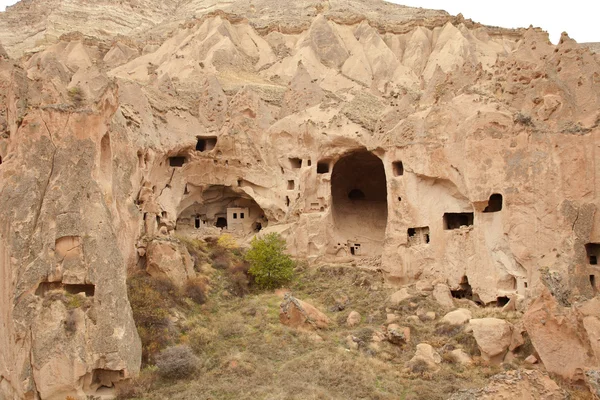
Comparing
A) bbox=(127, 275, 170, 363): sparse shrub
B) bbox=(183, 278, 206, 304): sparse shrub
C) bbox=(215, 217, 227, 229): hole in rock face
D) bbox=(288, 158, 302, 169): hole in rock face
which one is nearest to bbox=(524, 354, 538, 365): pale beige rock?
bbox=(127, 275, 170, 363): sparse shrub

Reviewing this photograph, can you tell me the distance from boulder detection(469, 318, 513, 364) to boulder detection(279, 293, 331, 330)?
5242 mm

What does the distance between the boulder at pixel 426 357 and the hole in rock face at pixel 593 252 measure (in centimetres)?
664

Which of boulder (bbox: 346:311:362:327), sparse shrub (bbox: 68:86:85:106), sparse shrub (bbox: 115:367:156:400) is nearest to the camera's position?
sparse shrub (bbox: 115:367:156:400)

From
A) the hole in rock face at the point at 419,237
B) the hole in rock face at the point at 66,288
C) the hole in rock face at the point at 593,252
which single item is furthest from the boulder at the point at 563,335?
the hole in rock face at the point at 66,288

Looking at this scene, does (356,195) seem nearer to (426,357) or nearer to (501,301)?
(501,301)

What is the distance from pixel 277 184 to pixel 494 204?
1126cm

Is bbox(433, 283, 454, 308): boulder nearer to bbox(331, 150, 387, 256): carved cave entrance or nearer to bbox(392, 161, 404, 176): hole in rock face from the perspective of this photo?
bbox(392, 161, 404, 176): hole in rock face

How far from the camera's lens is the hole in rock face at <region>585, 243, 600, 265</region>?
846 inches

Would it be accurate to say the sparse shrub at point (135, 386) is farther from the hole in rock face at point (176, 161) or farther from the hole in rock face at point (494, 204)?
the hole in rock face at point (176, 161)

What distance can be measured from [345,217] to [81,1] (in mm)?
53342

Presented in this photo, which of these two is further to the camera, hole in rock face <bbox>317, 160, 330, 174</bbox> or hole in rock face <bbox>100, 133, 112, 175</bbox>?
hole in rock face <bbox>317, 160, 330, 174</bbox>

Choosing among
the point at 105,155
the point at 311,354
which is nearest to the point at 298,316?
the point at 311,354

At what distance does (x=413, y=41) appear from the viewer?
2111 inches

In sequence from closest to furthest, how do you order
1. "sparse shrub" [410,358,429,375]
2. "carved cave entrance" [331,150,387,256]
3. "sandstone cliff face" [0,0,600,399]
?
"sandstone cliff face" [0,0,600,399] < "sparse shrub" [410,358,429,375] < "carved cave entrance" [331,150,387,256]
